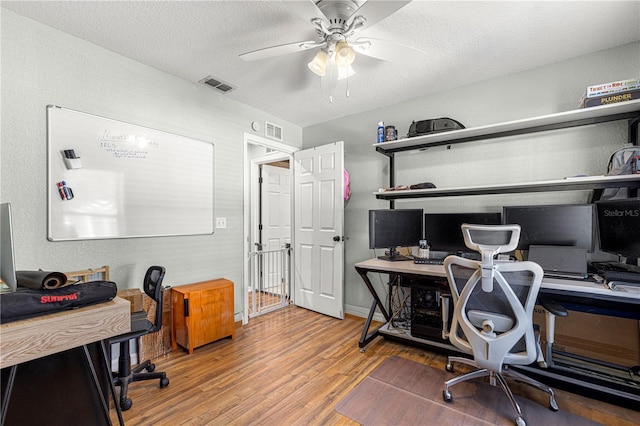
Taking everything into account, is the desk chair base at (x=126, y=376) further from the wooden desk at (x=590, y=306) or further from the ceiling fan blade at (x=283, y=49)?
the wooden desk at (x=590, y=306)

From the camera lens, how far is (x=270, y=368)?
226 centimetres

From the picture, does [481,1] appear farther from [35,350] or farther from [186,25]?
[35,350]

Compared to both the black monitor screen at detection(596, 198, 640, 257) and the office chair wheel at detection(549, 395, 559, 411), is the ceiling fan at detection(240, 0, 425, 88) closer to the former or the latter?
the black monitor screen at detection(596, 198, 640, 257)

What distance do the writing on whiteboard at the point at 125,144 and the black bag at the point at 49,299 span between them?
5.25 ft

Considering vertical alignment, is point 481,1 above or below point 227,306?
above

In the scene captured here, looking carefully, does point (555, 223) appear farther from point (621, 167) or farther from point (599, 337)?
point (599, 337)

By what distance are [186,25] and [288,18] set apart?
71 cm

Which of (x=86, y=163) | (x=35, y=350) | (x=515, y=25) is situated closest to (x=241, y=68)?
(x=86, y=163)

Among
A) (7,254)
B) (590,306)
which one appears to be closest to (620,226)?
(590,306)

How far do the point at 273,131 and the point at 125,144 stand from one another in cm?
170

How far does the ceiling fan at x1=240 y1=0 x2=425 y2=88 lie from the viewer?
1.39 m

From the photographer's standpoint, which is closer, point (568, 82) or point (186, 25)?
point (186, 25)

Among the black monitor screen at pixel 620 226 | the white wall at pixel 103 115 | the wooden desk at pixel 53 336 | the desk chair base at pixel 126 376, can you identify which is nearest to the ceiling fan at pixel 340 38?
the white wall at pixel 103 115

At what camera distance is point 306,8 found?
55.6 inches
